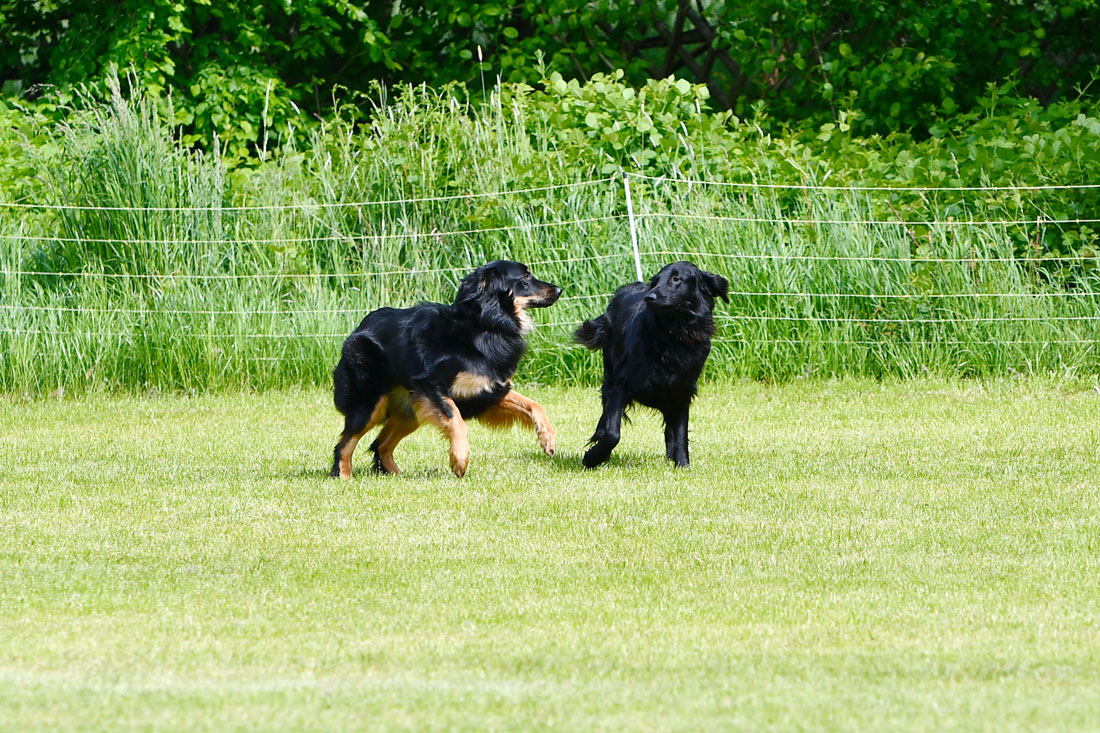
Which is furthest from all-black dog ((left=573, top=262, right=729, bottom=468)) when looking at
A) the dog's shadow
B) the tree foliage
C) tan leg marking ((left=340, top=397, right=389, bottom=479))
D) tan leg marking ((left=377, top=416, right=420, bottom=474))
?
the tree foliage

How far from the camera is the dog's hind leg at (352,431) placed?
23.7ft

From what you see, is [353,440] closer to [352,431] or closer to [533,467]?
[352,431]

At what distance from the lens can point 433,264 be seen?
11820mm

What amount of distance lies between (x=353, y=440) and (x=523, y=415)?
35.3 inches

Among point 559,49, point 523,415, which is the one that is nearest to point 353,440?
point 523,415

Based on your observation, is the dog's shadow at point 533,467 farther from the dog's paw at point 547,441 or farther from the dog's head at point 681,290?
the dog's head at point 681,290

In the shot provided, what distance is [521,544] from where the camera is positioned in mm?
5492

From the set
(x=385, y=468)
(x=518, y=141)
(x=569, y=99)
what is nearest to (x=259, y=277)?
(x=518, y=141)

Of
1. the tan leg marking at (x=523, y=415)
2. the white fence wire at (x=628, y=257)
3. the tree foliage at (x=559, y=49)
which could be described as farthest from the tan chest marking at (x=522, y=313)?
the tree foliage at (x=559, y=49)

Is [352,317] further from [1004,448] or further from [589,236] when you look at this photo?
[1004,448]

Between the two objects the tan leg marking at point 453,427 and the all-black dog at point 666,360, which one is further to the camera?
the all-black dog at point 666,360

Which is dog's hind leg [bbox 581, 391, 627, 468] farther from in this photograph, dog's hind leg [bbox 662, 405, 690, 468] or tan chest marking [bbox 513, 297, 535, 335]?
tan chest marking [bbox 513, 297, 535, 335]

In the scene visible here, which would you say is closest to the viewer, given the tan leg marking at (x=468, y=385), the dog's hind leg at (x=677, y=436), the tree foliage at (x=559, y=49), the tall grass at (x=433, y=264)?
the tan leg marking at (x=468, y=385)

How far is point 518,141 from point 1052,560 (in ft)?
26.6
